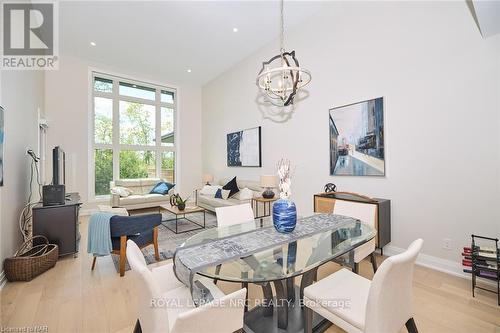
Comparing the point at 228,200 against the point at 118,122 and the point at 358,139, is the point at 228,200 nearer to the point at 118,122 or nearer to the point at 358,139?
the point at 358,139

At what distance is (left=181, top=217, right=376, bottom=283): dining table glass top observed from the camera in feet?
4.01

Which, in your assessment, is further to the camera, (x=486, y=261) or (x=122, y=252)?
(x=122, y=252)

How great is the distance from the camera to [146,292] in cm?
98

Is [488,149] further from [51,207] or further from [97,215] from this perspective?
[51,207]

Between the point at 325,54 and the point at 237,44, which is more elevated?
the point at 237,44

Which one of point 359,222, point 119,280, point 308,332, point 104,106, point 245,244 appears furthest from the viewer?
point 104,106

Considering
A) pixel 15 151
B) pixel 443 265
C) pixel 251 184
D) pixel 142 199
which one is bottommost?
pixel 443 265

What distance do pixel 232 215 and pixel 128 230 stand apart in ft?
4.02

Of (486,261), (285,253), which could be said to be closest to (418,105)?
(486,261)

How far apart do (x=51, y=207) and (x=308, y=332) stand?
332 cm

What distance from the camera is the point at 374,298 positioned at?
41.3 inches

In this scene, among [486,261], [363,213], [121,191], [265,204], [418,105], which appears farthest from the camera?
[121,191]

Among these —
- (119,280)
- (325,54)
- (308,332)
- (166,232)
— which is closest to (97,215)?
(119,280)

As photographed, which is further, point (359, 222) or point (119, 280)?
point (119, 280)
